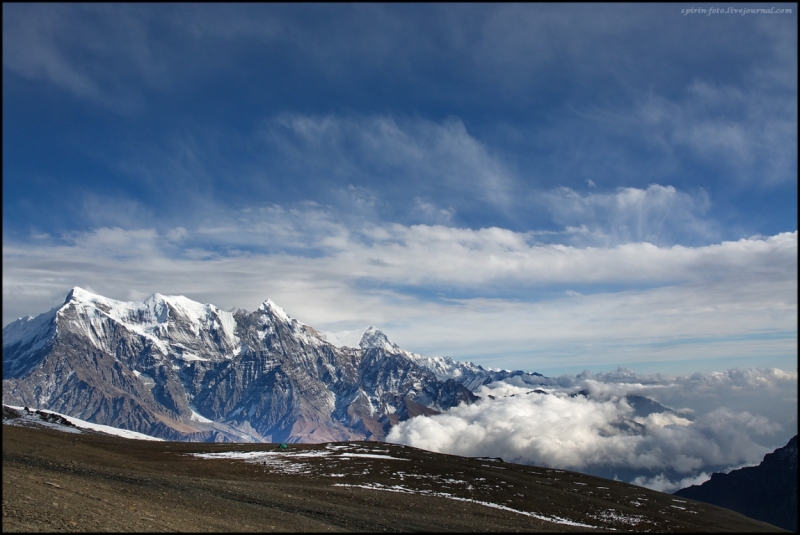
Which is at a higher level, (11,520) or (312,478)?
(11,520)

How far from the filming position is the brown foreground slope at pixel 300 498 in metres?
33.0

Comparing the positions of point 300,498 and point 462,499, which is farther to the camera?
point 462,499

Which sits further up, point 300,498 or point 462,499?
point 300,498

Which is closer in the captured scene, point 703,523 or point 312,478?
point 703,523

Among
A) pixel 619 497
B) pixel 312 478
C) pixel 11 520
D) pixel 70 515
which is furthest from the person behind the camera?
pixel 619 497

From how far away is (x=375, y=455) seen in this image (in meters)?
107

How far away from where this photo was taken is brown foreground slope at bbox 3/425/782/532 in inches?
1299

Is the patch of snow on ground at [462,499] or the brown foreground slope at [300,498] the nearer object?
the brown foreground slope at [300,498]

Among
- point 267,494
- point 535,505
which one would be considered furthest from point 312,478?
point 535,505

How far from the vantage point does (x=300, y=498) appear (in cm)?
5097

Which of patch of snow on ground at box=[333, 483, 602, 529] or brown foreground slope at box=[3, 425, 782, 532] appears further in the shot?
patch of snow on ground at box=[333, 483, 602, 529]

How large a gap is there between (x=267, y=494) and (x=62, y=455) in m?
36.7

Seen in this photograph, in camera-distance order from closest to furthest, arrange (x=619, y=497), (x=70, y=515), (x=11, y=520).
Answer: (x=11, y=520) < (x=70, y=515) < (x=619, y=497)

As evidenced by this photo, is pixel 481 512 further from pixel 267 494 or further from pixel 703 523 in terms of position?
pixel 703 523
